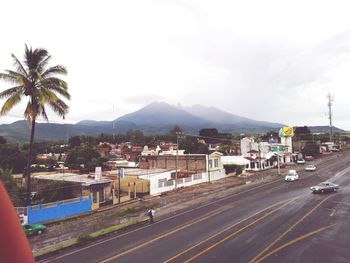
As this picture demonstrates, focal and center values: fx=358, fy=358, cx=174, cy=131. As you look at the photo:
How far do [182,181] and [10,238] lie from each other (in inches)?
1939

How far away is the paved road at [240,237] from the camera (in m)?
18.7

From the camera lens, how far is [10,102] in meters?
27.4

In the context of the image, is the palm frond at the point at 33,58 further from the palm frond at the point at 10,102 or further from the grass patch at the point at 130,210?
the grass patch at the point at 130,210

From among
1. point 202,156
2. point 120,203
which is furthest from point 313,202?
point 202,156

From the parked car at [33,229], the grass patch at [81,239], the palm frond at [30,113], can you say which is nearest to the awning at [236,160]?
the grass patch at [81,239]

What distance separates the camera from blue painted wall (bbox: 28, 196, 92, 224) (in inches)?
1185

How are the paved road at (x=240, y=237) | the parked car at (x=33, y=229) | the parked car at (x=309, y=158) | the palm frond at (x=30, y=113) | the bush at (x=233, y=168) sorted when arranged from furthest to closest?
the parked car at (x=309, y=158) → the bush at (x=233, y=168) → the palm frond at (x=30, y=113) → the parked car at (x=33, y=229) → the paved road at (x=240, y=237)

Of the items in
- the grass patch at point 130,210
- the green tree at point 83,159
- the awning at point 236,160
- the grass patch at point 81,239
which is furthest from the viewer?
the awning at point 236,160

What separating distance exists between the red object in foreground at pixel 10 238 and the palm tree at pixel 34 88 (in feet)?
86.5

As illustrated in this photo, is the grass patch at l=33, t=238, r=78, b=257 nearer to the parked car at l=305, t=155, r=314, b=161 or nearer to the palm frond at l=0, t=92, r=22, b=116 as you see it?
the palm frond at l=0, t=92, r=22, b=116

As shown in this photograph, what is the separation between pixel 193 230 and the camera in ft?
82.1

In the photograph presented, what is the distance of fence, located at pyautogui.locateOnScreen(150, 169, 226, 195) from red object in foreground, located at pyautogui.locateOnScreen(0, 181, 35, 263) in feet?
140

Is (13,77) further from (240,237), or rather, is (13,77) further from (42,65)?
(240,237)

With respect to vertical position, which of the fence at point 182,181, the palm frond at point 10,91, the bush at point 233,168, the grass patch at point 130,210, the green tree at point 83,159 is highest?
the palm frond at point 10,91
